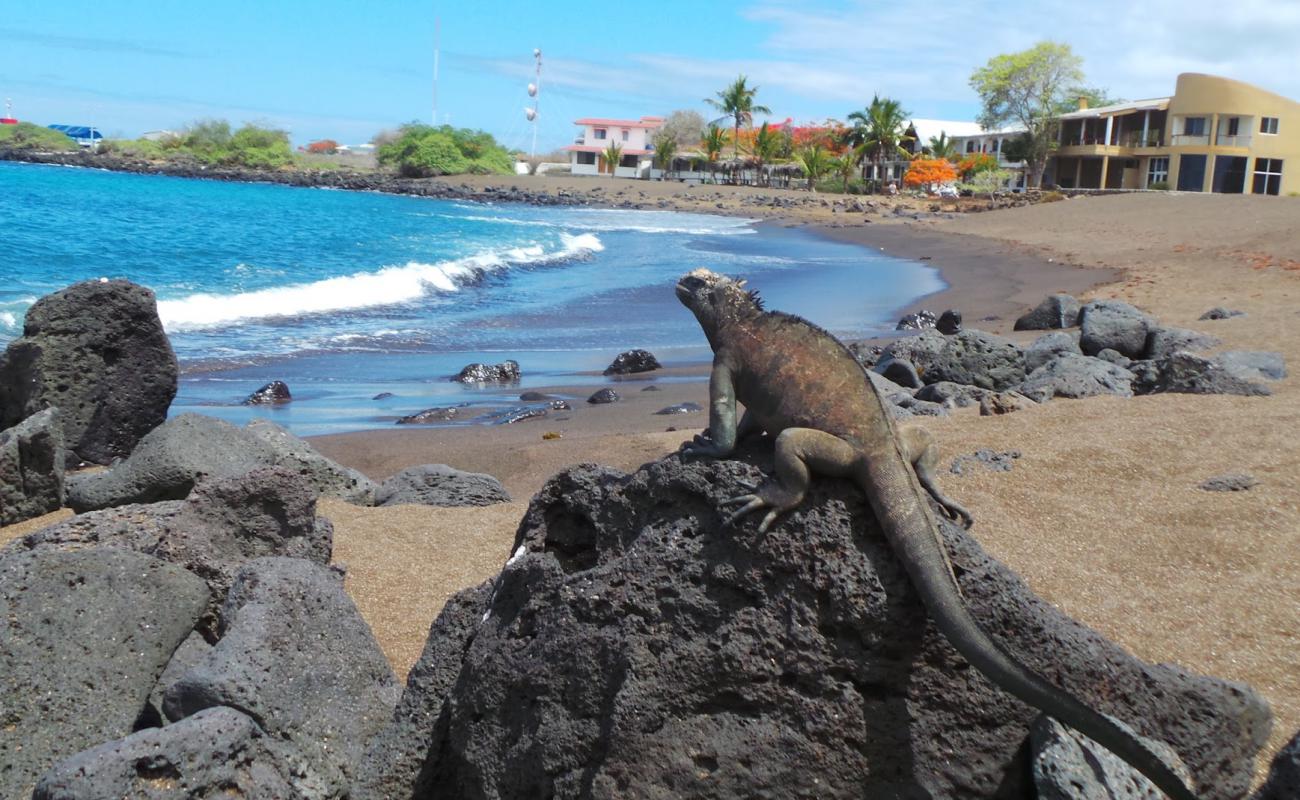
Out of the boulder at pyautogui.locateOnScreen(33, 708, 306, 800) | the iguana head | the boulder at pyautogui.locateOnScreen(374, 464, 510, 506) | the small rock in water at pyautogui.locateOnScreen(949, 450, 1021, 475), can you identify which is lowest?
the boulder at pyautogui.locateOnScreen(374, 464, 510, 506)

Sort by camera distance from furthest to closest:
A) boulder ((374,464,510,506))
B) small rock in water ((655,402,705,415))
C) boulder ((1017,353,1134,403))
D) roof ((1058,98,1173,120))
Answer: roof ((1058,98,1173,120)), small rock in water ((655,402,705,415)), boulder ((1017,353,1134,403)), boulder ((374,464,510,506))

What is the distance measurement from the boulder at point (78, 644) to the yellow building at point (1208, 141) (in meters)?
52.5

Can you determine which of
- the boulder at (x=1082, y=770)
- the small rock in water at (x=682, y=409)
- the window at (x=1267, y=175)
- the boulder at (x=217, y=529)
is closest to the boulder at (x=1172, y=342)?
the small rock in water at (x=682, y=409)

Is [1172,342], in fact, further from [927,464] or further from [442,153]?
[442,153]


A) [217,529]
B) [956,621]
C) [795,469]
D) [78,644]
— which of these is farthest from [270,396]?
[956,621]

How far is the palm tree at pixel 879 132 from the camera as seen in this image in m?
66.0

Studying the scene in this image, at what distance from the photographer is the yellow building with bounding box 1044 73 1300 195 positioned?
161 feet

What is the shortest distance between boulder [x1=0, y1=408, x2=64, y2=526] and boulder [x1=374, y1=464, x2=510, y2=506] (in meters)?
1.75

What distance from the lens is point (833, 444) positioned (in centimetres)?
294

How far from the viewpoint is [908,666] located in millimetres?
2770

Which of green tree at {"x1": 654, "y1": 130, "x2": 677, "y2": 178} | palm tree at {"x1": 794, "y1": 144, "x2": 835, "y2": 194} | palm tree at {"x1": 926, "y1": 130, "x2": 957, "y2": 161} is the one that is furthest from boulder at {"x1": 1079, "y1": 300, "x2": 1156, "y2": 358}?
green tree at {"x1": 654, "y1": 130, "x2": 677, "y2": 178}

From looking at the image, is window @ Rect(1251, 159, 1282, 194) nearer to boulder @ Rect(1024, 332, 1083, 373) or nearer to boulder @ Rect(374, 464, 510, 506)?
boulder @ Rect(1024, 332, 1083, 373)

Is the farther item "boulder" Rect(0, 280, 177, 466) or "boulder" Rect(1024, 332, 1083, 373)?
"boulder" Rect(1024, 332, 1083, 373)

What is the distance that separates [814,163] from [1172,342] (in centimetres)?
5850
